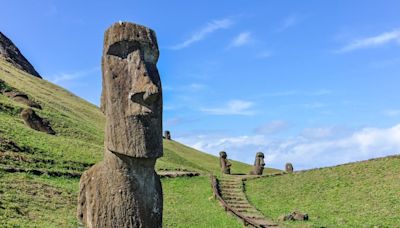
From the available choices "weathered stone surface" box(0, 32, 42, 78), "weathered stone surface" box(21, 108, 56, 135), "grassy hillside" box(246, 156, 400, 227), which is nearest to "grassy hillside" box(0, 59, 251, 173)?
"weathered stone surface" box(21, 108, 56, 135)

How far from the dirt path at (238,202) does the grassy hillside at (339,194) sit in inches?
19.3

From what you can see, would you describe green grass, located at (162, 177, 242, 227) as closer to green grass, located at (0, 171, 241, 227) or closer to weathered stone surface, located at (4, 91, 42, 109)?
green grass, located at (0, 171, 241, 227)

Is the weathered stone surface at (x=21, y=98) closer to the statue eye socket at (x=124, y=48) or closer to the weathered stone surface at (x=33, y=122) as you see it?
the weathered stone surface at (x=33, y=122)

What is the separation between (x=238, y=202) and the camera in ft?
81.6

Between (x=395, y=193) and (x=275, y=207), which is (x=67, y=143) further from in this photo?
(x=395, y=193)

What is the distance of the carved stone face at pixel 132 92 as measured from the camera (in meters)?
5.58

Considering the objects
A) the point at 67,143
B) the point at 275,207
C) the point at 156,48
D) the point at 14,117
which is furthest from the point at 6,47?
the point at 156,48

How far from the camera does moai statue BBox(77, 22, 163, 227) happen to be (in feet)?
18.4

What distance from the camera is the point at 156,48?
6.11m

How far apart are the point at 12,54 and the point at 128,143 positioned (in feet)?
288

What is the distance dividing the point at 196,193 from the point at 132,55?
2044 centimetres

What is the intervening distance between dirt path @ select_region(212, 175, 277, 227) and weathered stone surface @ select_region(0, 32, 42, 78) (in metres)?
61.7

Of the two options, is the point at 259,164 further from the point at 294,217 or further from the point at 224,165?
the point at 294,217

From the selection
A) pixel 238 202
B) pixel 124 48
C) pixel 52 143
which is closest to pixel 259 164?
pixel 238 202
